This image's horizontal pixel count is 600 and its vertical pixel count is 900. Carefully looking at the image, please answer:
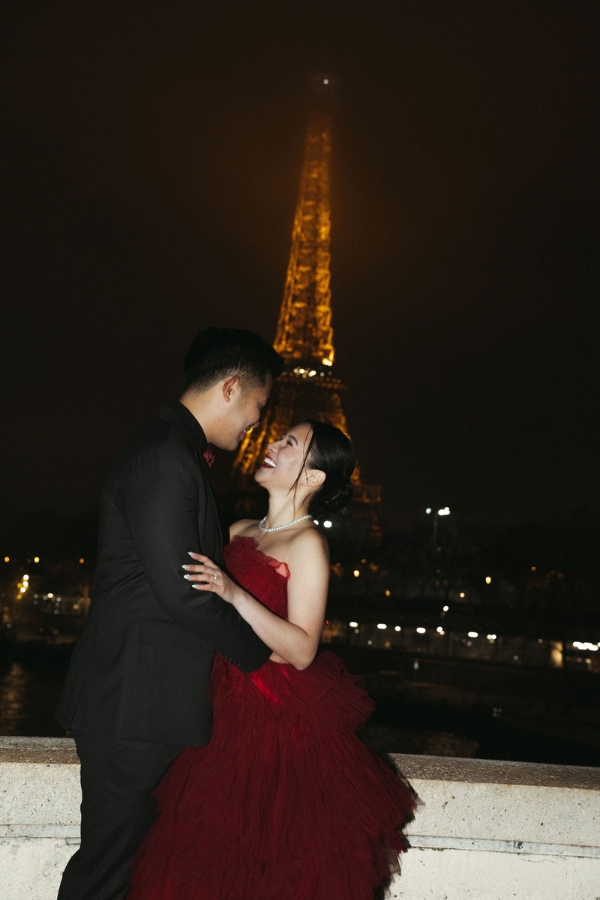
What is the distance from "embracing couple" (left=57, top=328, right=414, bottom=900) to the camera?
2.75m

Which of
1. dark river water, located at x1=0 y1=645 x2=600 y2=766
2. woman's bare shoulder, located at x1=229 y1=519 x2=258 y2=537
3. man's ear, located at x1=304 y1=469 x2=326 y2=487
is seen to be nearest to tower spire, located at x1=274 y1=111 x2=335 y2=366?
dark river water, located at x1=0 y1=645 x2=600 y2=766

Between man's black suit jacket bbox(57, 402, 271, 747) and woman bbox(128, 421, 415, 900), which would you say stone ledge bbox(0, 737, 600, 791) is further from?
man's black suit jacket bbox(57, 402, 271, 747)

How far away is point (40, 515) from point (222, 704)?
216 feet

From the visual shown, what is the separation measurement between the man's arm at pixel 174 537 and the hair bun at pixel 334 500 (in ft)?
3.43

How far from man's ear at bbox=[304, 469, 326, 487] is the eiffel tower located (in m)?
61.8

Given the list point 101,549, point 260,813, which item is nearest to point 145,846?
point 260,813

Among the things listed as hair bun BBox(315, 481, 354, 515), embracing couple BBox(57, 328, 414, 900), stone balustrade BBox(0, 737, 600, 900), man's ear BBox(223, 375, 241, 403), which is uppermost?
man's ear BBox(223, 375, 241, 403)

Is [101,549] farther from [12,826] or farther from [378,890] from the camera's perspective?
[378,890]

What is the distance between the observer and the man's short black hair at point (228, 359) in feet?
10.4

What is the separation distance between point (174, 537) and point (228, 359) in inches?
29.5

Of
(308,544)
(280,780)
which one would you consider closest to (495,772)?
(280,780)

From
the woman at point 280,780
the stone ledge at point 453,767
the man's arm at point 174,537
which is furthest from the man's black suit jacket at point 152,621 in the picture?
the stone ledge at point 453,767

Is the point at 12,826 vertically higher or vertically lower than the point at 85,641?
lower

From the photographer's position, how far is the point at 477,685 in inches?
1703
